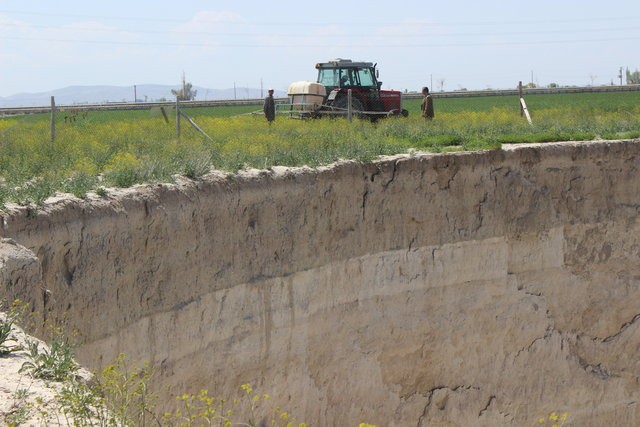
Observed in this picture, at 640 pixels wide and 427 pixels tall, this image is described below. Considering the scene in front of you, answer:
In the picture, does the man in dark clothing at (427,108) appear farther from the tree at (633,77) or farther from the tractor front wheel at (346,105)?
the tree at (633,77)

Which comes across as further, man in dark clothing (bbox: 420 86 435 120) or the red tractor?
the red tractor

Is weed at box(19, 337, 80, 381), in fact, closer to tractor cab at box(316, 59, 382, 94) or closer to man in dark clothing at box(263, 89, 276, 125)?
man in dark clothing at box(263, 89, 276, 125)

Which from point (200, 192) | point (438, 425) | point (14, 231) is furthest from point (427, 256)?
point (14, 231)

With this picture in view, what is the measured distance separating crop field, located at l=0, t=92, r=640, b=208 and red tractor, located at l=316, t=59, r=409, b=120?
167 centimetres

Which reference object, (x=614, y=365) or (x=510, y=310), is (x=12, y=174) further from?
(x=614, y=365)

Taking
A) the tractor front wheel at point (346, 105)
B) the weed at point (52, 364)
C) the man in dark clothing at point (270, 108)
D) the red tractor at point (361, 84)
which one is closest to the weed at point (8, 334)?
the weed at point (52, 364)

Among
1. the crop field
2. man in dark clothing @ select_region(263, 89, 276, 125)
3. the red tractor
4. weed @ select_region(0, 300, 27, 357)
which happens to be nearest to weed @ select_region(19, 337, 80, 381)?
weed @ select_region(0, 300, 27, 357)

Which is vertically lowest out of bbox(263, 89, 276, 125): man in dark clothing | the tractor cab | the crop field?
the crop field

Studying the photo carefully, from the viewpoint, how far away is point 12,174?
10.3m

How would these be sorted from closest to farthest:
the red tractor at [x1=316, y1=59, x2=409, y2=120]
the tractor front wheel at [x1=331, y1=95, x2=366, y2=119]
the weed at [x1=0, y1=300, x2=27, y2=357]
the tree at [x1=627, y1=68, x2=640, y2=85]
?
the weed at [x1=0, y1=300, x2=27, y2=357], the tractor front wheel at [x1=331, y1=95, x2=366, y2=119], the red tractor at [x1=316, y1=59, x2=409, y2=120], the tree at [x1=627, y1=68, x2=640, y2=85]

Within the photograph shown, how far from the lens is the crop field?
1038 centimetres

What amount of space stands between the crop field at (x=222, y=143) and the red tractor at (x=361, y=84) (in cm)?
167

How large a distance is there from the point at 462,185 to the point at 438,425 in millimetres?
3121

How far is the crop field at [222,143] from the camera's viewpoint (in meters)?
10.4
